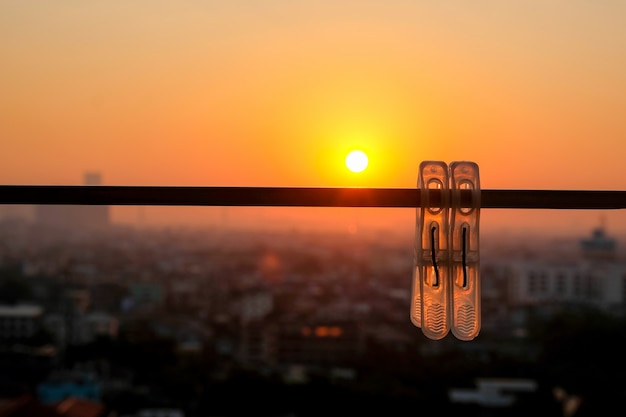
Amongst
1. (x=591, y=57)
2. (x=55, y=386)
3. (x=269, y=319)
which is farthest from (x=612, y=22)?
(x=55, y=386)

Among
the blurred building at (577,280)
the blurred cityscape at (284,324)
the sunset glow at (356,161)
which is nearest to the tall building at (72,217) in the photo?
the blurred cityscape at (284,324)

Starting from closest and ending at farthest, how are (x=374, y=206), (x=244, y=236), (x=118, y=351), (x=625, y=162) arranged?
(x=374, y=206)
(x=625, y=162)
(x=118, y=351)
(x=244, y=236)

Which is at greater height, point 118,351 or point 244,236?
point 244,236

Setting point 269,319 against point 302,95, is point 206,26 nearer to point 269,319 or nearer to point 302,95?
point 302,95

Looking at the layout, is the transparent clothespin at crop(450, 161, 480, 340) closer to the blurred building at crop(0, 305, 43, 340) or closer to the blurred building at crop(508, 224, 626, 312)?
the blurred building at crop(0, 305, 43, 340)

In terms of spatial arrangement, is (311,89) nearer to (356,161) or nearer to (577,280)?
(356,161)

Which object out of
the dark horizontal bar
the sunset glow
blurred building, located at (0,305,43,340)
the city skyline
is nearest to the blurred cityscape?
blurred building, located at (0,305,43,340)
